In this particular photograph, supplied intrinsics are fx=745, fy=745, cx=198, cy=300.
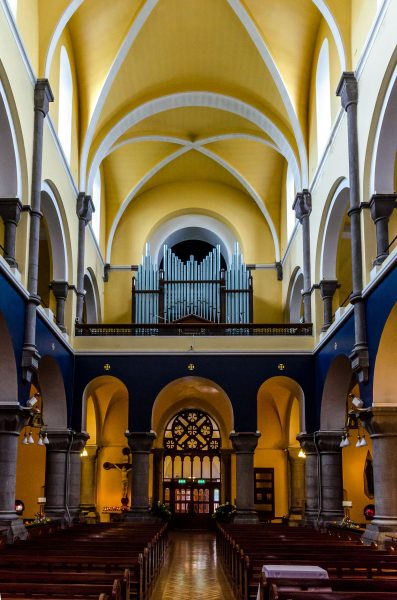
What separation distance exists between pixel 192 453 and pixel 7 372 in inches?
626

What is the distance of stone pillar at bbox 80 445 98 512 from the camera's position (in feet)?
92.7

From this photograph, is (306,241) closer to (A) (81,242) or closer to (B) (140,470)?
(A) (81,242)

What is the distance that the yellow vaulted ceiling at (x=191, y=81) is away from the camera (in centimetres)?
2095

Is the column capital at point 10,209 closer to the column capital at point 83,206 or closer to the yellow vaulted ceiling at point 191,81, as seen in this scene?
the yellow vaulted ceiling at point 191,81

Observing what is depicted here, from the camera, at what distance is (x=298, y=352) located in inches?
941

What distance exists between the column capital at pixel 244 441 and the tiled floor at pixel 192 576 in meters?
3.04

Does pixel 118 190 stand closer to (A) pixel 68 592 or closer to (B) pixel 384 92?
(B) pixel 384 92

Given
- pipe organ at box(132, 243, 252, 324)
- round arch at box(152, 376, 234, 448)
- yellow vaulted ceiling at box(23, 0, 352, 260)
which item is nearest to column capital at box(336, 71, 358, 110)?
yellow vaulted ceiling at box(23, 0, 352, 260)

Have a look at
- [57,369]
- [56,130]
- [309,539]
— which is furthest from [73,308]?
[309,539]

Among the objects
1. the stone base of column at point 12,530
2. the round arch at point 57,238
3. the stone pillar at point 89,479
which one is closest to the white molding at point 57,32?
the round arch at point 57,238

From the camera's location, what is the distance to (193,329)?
2486 centimetres

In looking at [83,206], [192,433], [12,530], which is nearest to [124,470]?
[192,433]

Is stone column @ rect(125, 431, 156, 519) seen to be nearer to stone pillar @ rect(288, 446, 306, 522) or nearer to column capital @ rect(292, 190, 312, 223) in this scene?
stone pillar @ rect(288, 446, 306, 522)

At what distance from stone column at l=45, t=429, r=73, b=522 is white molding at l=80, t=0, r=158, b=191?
806 cm
